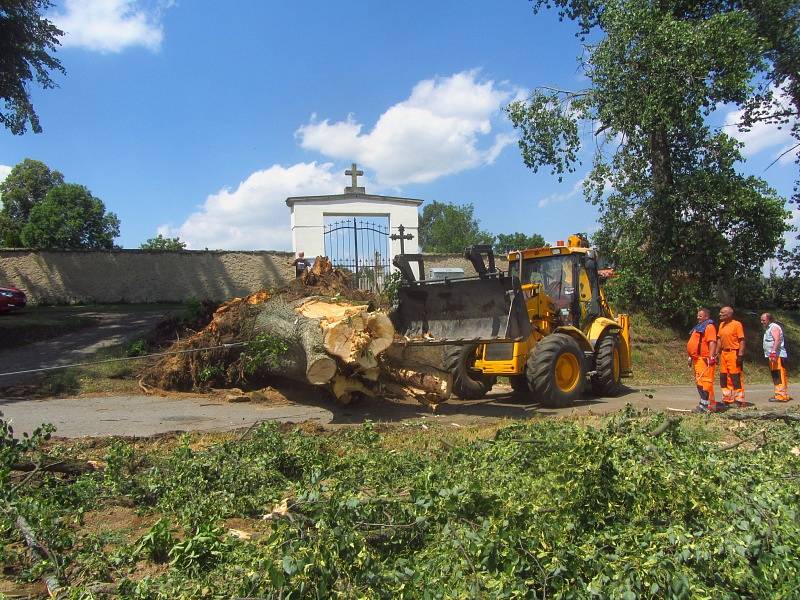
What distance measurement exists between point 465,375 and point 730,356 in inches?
159

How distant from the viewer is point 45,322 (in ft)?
49.1

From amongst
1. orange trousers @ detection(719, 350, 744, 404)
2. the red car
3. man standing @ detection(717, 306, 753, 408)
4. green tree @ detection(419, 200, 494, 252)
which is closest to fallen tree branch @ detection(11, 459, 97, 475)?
man standing @ detection(717, 306, 753, 408)

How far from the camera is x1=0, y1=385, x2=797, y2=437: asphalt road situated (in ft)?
27.1

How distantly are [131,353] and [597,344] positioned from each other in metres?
8.17

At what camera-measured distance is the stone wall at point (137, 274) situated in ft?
66.8

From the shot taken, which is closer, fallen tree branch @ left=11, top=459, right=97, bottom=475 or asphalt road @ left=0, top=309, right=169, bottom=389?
fallen tree branch @ left=11, top=459, right=97, bottom=475

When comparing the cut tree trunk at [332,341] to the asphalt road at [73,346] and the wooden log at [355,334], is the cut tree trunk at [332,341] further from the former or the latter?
the asphalt road at [73,346]

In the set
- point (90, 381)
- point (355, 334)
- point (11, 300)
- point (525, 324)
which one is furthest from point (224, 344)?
point (11, 300)

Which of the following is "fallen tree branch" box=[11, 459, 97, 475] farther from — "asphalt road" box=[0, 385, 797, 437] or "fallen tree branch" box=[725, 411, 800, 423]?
"fallen tree branch" box=[725, 411, 800, 423]

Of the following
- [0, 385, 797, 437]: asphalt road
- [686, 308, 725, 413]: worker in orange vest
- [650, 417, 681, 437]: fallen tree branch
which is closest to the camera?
[650, 417, 681, 437]: fallen tree branch

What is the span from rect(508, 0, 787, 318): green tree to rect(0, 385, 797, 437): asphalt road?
23.8 feet

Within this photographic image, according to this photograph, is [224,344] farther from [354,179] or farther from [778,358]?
[354,179]

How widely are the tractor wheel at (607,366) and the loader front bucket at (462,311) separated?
7.39ft

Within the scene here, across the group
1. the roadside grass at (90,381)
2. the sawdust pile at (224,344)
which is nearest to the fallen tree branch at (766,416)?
the sawdust pile at (224,344)
